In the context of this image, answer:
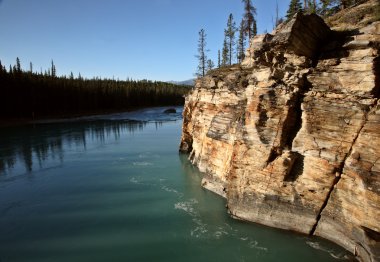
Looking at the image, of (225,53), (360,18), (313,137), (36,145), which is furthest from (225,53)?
(313,137)

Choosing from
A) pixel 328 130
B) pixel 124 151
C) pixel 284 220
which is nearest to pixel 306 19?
pixel 328 130

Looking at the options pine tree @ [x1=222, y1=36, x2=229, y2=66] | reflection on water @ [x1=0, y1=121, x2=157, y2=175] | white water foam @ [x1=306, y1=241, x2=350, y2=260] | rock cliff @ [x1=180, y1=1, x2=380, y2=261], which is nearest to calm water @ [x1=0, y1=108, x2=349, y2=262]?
white water foam @ [x1=306, y1=241, x2=350, y2=260]

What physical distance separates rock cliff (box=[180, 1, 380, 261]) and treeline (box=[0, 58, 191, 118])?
215 ft

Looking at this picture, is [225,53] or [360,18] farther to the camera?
[225,53]

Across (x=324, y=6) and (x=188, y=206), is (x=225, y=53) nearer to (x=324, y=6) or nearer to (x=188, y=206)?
(x=324, y=6)

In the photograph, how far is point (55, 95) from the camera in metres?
78.6

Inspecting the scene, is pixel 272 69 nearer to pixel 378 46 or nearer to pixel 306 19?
pixel 306 19

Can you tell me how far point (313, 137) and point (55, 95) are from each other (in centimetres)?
7804

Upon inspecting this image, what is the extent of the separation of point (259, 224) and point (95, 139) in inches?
1413

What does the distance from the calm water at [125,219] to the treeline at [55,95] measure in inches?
1724

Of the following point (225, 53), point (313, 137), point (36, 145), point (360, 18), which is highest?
point (225, 53)

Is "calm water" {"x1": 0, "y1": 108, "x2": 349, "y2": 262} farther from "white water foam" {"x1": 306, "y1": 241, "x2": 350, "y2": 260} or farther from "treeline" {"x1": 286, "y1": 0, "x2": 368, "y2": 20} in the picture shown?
"treeline" {"x1": 286, "y1": 0, "x2": 368, "y2": 20}

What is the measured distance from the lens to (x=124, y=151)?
116 feet

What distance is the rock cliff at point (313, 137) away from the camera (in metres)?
11.9
